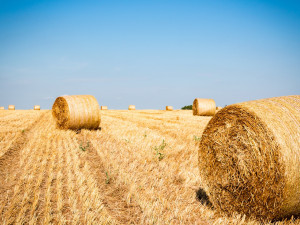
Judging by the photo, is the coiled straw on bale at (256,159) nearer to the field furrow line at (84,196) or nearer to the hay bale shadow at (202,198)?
the hay bale shadow at (202,198)

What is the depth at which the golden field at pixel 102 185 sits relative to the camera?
12.2 feet

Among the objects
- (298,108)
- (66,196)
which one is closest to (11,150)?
(66,196)

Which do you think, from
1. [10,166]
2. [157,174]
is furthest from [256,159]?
[10,166]

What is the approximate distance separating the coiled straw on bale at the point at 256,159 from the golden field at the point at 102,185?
0.86ft

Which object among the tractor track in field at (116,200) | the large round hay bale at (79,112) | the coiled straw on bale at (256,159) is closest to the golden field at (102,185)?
the tractor track in field at (116,200)

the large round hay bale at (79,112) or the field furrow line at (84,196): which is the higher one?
the large round hay bale at (79,112)

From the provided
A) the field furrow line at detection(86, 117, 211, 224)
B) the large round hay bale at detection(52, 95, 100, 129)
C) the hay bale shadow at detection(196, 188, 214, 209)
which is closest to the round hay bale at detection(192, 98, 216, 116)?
the large round hay bale at detection(52, 95, 100, 129)

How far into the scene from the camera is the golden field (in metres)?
3.73

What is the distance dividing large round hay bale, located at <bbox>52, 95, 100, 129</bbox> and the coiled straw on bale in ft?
24.6

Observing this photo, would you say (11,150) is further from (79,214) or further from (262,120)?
(262,120)

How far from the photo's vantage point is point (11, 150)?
7.61m

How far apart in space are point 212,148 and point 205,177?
1.89 feet

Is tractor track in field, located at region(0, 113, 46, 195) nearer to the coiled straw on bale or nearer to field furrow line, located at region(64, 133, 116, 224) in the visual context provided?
field furrow line, located at region(64, 133, 116, 224)

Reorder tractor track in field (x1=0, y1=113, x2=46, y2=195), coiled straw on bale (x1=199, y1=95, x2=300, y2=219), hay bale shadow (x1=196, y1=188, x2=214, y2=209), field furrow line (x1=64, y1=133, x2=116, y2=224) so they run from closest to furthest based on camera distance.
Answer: coiled straw on bale (x1=199, y1=95, x2=300, y2=219) < field furrow line (x1=64, y1=133, x2=116, y2=224) < hay bale shadow (x1=196, y1=188, x2=214, y2=209) < tractor track in field (x1=0, y1=113, x2=46, y2=195)
